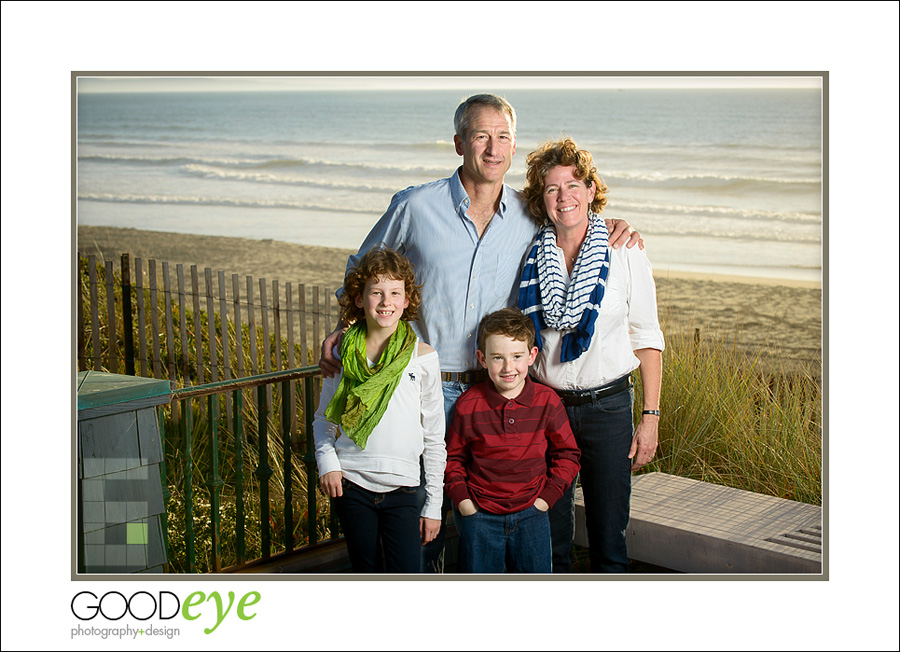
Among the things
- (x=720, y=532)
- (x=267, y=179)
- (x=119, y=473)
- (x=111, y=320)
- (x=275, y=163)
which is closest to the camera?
(x=119, y=473)

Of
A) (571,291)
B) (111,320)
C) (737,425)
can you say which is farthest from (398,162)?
(571,291)

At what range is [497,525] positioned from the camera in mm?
3248

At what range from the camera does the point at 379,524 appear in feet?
10.5

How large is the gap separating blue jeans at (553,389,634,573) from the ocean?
386 inches

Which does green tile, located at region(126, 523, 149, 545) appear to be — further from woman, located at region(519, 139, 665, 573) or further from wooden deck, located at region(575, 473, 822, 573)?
wooden deck, located at region(575, 473, 822, 573)

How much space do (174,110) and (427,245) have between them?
71.9 feet

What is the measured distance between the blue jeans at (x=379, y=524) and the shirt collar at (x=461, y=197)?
A: 3.44ft

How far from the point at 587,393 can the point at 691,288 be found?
9626 mm

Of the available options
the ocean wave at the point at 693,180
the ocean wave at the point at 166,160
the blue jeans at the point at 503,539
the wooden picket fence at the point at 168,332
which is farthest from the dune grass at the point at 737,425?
the ocean wave at the point at 166,160

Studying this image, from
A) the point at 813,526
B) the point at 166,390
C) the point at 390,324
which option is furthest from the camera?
the point at 813,526

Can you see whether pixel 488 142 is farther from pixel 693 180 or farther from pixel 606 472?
pixel 693 180

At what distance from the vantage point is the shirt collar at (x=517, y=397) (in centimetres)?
323

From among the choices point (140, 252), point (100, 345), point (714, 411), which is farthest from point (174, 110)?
point (714, 411)

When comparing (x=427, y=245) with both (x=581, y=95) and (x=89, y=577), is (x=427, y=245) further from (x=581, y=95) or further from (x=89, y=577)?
(x=581, y=95)
